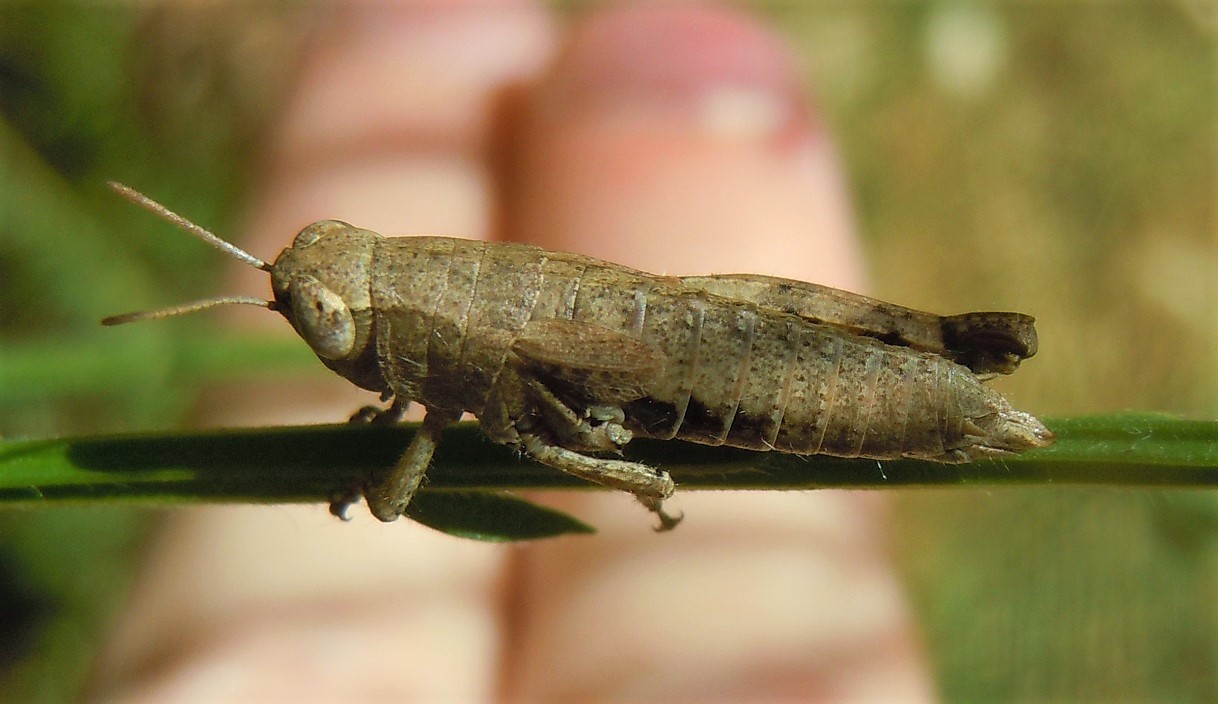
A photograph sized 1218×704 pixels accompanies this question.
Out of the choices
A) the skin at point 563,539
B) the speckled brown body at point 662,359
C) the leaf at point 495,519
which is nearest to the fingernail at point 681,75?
the skin at point 563,539

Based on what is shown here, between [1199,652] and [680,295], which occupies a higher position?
[680,295]

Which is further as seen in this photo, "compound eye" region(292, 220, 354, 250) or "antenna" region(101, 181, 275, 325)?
"compound eye" region(292, 220, 354, 250)

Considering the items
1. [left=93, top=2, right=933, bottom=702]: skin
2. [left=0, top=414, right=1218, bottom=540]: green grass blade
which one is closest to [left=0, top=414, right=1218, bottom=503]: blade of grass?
[left=0, top=414, right=1218, bottom=540]: green grass blade

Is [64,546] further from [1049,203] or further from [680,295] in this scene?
[1049,203]

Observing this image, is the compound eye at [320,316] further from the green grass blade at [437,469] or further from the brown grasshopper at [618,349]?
the green grass blade at [437,469]

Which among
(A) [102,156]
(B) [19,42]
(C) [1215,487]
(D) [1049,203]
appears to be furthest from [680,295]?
(D) [1049,203]

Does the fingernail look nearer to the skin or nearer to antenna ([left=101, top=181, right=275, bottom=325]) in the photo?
the skin
